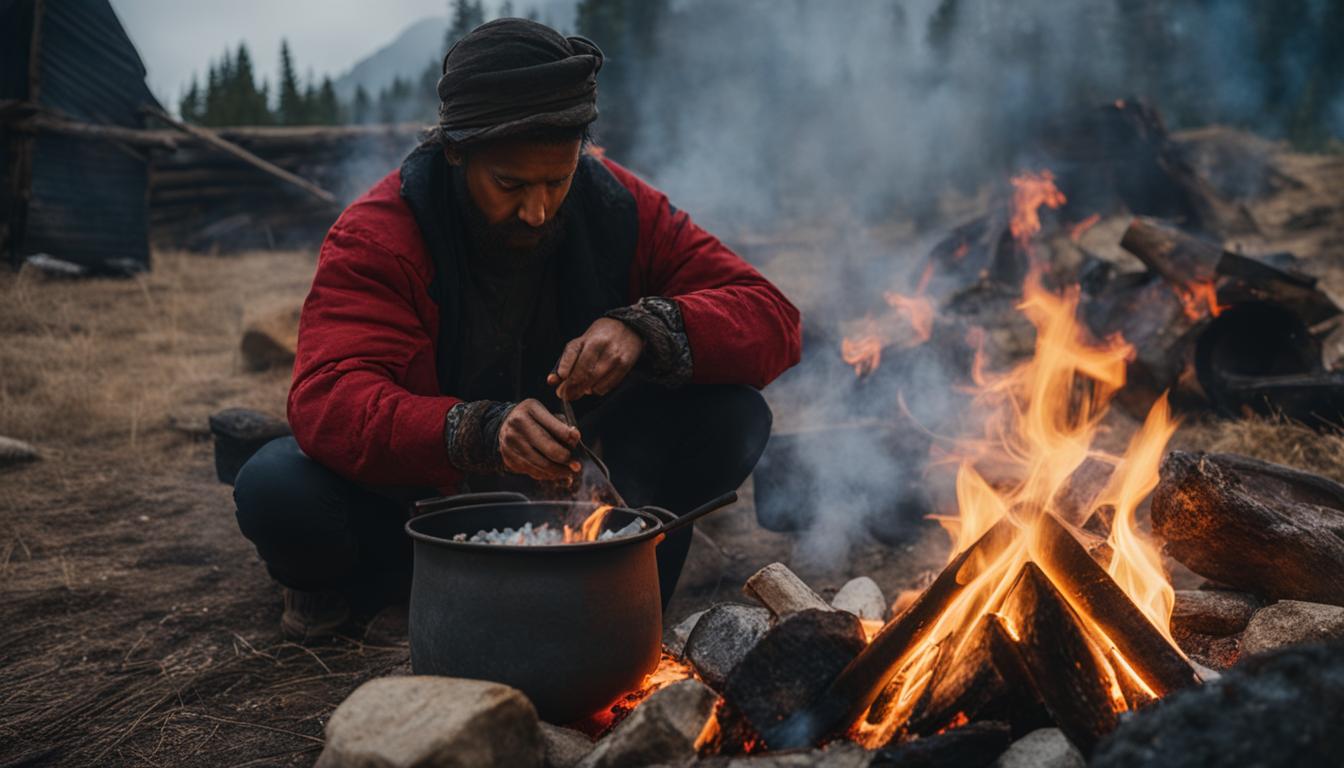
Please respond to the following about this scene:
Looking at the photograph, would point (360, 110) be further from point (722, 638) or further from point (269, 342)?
point (722, 638)

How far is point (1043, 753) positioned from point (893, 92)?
1569 centimetres

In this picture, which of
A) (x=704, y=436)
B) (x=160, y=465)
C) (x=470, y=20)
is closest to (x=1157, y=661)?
(x=704, y=436)

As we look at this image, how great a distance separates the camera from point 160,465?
4102 mm

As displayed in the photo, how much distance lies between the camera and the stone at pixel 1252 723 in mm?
985

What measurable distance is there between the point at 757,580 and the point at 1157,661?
81cm

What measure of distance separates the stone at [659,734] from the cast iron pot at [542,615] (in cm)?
25

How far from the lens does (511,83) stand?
203 cm

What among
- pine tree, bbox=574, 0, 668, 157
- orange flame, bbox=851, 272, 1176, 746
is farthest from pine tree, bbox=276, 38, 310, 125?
orange flame, bbox=851, 272, 1176, 746

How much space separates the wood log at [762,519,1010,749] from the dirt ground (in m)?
1.06

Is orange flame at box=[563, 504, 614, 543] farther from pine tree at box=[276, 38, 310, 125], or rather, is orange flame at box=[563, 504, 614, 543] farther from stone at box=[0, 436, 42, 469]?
pine tree at box=[276, 38, 310, 125]

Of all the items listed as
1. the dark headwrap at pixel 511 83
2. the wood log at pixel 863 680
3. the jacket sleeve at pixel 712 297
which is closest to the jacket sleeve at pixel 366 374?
the dark headwrap at pixel 511 83

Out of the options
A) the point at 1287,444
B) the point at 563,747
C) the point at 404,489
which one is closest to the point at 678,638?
the point at 563,747

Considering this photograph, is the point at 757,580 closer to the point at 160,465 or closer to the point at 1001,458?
the point at 1001,458

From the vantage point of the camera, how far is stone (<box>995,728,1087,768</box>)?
1259mm
